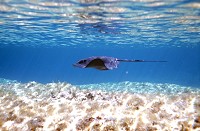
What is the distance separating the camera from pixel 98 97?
Answer: 903 centimetres

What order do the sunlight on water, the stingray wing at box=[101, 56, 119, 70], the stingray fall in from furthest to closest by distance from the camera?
the sunlight on water < the stingray wing at box=[101, 56, 119, 70] < the stingray

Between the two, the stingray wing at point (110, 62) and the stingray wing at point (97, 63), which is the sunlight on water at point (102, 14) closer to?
the stingray wing at point (110, 62)

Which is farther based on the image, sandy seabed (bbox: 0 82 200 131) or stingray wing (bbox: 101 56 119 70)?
stingray wing (bbox: 101 56 119 70)

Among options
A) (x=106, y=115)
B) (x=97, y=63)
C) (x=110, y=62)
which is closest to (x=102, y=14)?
(x=110, y=62)

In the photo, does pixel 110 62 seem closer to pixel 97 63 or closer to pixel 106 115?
pixel 97 63

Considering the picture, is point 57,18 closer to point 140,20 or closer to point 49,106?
point 140,20

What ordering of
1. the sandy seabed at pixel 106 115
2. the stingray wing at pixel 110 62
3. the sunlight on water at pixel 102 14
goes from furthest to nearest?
1. the sunlight on water at pixel 102 14
2. the stingray wing at pixel 110 62
3. the sandy seabed at pixel 106 115

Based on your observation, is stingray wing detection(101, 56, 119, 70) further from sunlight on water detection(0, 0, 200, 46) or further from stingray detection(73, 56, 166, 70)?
sunlight on water detection(0, 0, 200, 46)

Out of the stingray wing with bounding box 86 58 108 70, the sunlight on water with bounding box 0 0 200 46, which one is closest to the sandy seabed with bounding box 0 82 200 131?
the stingray wing with bounding box 86 58 108 70

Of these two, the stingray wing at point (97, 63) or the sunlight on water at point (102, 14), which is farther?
the sunlight on water at point (102, 14)

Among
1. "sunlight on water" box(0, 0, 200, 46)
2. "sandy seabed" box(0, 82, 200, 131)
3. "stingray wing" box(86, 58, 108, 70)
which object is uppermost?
"sunlight on water" box(0, 0, 200, 46)

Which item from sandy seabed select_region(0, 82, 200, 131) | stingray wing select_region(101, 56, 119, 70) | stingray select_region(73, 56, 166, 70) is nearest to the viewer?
sandy seabed select_region(0, 82, 200, 131)

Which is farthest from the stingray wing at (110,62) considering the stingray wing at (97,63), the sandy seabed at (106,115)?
the sandy seabed at (106,115)

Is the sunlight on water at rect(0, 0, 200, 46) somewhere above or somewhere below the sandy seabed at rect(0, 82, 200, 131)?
above
